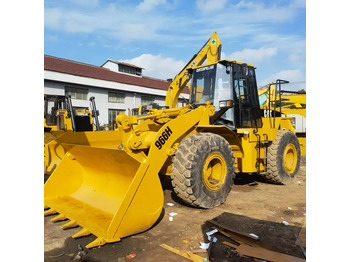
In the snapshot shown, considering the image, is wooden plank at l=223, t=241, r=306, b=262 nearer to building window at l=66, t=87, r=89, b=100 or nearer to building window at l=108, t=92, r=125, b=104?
building window at l=66, t=87, r=89, b=100


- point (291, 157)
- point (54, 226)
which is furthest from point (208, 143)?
point (291, 157)

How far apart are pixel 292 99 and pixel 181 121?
8010 millimetres

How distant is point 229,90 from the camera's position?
586 cm

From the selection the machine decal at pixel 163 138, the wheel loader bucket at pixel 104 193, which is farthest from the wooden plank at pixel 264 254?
the machine decal at pixel 163 138

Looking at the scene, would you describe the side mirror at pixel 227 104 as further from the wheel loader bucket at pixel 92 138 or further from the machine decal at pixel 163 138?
the wheel loader bucket at pixel 92 138

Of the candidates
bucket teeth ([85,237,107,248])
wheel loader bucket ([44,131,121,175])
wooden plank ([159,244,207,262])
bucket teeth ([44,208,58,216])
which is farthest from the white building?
wooden plank ([159,244,207,262])

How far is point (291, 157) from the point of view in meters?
7.29

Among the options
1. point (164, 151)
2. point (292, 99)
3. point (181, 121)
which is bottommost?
point (164, 151)

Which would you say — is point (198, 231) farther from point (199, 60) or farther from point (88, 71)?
point (88, 71)

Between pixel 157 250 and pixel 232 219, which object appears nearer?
pixel 157 250

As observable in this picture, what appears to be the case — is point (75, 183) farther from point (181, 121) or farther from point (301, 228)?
point (301, 228)

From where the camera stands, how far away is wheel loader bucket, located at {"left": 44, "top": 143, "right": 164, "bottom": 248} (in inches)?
133

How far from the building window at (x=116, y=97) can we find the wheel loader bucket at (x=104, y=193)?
20.8 meters

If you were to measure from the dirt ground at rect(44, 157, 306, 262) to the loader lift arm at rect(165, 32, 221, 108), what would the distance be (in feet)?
10.4
